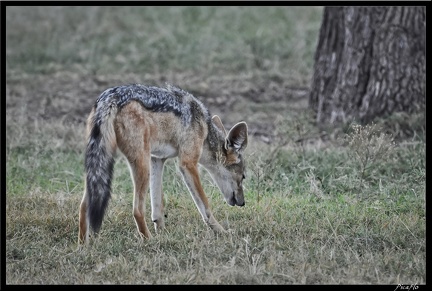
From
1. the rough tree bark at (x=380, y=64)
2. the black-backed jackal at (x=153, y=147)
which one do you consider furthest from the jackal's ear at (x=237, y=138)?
the rough tree bark at (x=380, y=64)

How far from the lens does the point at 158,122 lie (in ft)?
23.6

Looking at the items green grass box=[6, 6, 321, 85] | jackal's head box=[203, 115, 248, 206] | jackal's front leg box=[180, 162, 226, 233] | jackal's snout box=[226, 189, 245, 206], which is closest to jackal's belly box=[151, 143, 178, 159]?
jackal's front leg box=[180, 162, 226, 233]

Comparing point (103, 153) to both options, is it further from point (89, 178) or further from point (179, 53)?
point (179, 53)

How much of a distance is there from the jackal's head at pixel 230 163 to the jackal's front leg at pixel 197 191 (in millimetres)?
437

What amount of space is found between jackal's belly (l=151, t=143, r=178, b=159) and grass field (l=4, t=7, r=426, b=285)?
2.09 ft

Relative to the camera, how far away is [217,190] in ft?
27.7

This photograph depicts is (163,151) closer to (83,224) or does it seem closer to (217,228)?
(217,228)

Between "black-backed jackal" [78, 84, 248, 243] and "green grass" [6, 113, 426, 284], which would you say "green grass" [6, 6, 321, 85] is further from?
"black-backed jackal" [78, 84, 248, 243]

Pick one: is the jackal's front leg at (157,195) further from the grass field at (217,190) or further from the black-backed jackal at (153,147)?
the grass field at (217,190)

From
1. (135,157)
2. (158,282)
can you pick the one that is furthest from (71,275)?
(135,157)

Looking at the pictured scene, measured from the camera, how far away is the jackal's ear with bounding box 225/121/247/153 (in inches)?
305

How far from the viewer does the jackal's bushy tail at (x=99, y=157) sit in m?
6.53

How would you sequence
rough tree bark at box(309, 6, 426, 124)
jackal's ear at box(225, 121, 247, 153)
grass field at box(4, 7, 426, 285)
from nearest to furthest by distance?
grass field at box(4, 7, 426, 285) < jackal's ear at box(225, 121, 247, 153) < rough tree bark at box(309, 6, 426, 124)
